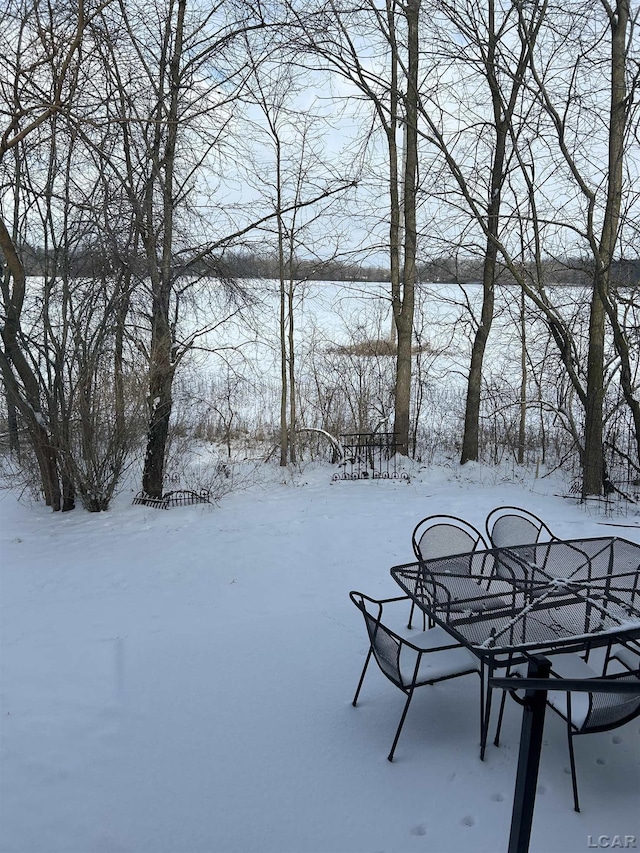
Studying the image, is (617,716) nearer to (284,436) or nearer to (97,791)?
(97,791)

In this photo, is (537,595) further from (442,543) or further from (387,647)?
(442,543)

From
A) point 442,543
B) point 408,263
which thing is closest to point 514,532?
point 442,543

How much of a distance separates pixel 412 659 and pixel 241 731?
86 centimetres

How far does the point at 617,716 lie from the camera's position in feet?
7.48

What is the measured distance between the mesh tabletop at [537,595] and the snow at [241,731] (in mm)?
537

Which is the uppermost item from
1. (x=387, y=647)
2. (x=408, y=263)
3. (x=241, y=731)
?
(x=408, y=263)

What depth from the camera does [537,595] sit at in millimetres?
2811

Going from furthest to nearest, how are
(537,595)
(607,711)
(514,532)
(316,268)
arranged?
(316,268), (514,532), (537,595), (607,711)

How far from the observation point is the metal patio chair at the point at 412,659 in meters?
2.67

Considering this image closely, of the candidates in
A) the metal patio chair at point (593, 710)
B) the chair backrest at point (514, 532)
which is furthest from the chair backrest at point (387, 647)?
the chair backrest at point (514, 532)

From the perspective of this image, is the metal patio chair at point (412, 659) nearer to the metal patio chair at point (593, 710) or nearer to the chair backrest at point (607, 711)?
the metal patio chair at point (593, 710)

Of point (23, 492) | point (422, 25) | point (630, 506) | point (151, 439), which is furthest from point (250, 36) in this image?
point (630, 506)

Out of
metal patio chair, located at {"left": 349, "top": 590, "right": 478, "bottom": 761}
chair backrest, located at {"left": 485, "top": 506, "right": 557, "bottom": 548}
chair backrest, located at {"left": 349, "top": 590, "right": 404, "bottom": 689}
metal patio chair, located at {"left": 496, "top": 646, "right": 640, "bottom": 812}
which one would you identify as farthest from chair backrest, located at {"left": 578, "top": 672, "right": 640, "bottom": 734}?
chair backrest, located at {"left": 485, "top": 506, "right": 557, "bottom": 548}

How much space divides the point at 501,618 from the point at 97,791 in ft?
5.94
